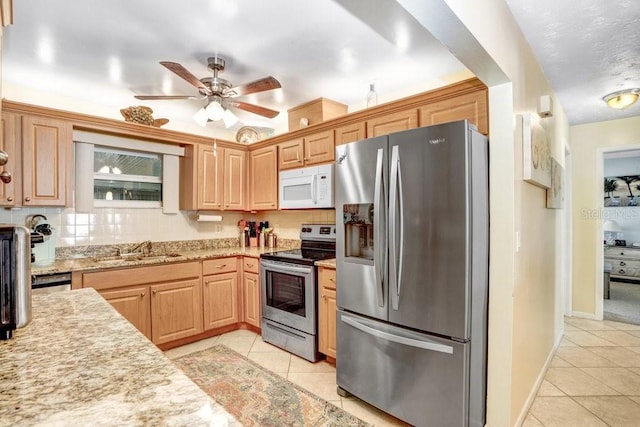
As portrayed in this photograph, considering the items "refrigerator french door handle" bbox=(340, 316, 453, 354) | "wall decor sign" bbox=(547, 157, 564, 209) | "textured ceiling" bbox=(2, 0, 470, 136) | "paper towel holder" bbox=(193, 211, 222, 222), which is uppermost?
"textured ceiling" bbox=(2, 0, 470, 136)

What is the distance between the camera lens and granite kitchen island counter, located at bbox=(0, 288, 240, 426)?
598 mm

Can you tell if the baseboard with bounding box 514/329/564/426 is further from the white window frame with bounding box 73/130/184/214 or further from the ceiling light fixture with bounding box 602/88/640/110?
the white window frame with bounding box 73/130/184/214

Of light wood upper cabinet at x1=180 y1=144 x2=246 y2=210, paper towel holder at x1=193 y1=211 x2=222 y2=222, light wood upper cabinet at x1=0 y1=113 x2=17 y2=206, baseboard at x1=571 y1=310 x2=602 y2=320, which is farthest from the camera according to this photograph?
baseboard at x1=571 y1=310 x2=602 y2=320

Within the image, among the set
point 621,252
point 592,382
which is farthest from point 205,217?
point 621,252

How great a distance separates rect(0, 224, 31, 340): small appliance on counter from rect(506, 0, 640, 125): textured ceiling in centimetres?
242

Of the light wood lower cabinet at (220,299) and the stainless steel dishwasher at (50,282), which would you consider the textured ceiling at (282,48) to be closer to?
the stainless steel dishwasher at (50,282)

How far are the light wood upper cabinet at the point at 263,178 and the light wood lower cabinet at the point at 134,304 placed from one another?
4.90 feet

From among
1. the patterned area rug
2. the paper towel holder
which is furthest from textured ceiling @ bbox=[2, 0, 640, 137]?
the patterned area rug

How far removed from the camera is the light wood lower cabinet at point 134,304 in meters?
2.73

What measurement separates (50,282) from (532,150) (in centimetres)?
344

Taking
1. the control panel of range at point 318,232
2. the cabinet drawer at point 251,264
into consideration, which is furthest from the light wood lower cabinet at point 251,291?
the control panel of range at point 318,232

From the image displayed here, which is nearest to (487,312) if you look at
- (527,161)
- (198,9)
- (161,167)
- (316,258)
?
(527,161)

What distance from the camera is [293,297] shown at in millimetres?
2951

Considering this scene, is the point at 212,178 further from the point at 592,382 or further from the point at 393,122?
the point at 592,382
